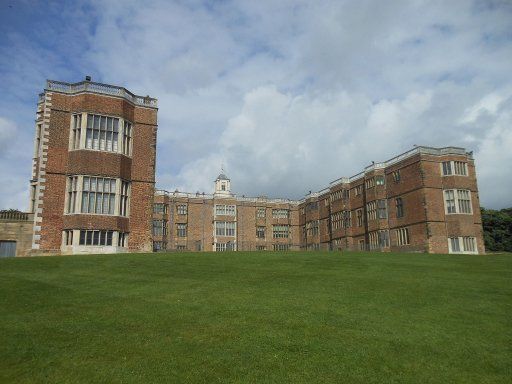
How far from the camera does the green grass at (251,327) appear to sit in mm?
7617

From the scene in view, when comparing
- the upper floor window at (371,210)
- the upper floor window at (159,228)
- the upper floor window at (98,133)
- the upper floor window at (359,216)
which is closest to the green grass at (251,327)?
the upper floor window at (98,133)

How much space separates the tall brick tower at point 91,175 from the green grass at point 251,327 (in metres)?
11.2

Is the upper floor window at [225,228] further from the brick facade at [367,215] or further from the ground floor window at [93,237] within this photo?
the ground floor window at [93,237]

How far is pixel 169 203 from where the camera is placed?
217 ft

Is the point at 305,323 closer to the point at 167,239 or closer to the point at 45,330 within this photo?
the point at 45,330

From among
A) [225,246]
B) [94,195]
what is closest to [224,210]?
[225,246]

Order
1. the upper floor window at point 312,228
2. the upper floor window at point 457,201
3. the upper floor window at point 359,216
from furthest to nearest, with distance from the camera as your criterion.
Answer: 1. the upper floor window at point 312,228
2. the upper floor window at point 359,216
3. the upper floor window at point 457,201

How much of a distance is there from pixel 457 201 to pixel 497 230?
101 ft

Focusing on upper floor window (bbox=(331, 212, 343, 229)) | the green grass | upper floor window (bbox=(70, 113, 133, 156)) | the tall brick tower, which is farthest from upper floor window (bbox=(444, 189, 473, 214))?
upper floor window (bbox=(70, 113, 133, 156))

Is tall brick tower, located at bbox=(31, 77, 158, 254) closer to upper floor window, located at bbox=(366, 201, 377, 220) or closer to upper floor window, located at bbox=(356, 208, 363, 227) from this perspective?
upper floor window, located at bbox=(366, 201, 377, 220)

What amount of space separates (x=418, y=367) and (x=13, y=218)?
27.1 m

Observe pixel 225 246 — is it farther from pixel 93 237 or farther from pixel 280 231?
pixel 93 237

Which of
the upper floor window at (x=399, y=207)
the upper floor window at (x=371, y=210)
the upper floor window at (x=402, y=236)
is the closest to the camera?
the upper floor window at (x=402, y=236)

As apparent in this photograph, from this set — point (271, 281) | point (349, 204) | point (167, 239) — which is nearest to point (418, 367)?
point (271, 281)
